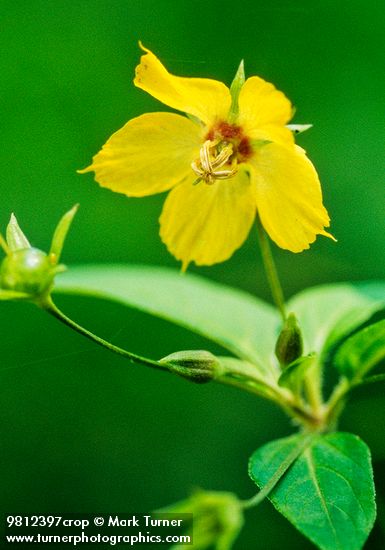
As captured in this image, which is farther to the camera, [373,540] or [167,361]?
[373,540]

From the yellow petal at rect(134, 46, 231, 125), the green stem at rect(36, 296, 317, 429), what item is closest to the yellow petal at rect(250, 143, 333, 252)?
the yellow petal at rect(134, 46, 231, 125)

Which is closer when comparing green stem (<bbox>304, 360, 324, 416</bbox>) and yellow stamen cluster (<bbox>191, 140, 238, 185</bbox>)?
yellow stamen cluster (<bbox>191, 140, 238, 185</bbox>)

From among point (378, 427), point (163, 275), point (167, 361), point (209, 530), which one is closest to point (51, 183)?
point (163, 275)

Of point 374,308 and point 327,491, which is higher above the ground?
point 374,308

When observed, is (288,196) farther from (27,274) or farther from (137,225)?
(137,225)

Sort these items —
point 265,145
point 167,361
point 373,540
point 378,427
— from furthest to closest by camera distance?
point 378,427
point 373,540
point 265,145
point 167,361

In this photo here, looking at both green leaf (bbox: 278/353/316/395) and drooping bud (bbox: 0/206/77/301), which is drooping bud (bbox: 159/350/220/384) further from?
drooping bud (bbox: 0/206/77/301)

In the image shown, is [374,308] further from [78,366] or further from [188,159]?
[78,366]

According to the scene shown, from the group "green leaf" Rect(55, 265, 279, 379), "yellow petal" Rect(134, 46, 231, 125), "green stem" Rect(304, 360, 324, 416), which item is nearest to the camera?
"yellow petal" Rect(134, 46, 231, 125)

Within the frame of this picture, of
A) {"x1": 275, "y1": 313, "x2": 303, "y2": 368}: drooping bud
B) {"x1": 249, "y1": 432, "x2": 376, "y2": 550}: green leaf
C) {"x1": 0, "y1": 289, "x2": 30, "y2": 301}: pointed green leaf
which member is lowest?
{"x1": 249, "y1": 432, "x2": 376, "y2": 550}: green leaf
